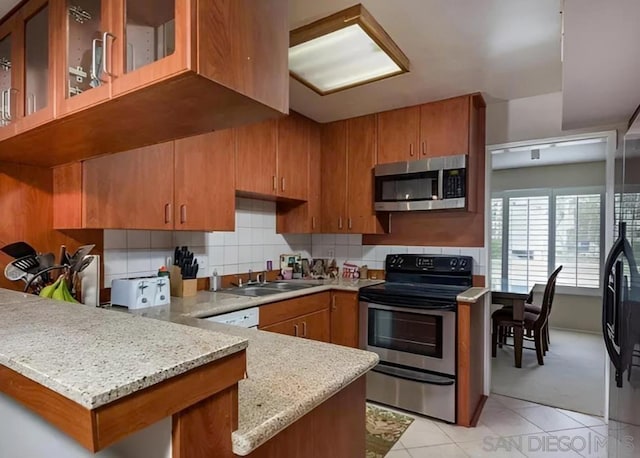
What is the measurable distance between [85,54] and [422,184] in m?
2.40

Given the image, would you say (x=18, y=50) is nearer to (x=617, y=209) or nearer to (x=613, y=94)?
(x=613, y=94)

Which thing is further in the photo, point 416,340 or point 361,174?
point 361,174

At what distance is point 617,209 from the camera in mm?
2043

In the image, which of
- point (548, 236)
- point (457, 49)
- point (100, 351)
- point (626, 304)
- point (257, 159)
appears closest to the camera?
point (100, 351)

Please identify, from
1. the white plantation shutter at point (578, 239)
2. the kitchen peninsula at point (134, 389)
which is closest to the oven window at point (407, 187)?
the kitchen peninsula at point (134, 389)

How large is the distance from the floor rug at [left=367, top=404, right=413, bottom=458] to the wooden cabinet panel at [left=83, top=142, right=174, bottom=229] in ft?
6.05

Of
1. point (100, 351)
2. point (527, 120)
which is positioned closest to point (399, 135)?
point (527, 120)

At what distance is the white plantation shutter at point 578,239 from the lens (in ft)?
16.0

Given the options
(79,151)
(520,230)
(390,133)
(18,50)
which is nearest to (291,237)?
(390,133)

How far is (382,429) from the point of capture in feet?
8.27

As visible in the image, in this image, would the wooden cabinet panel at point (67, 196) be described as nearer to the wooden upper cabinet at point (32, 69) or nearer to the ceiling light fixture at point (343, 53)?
the wooden upper cabinet at point (32, 69)

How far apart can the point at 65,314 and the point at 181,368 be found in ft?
1.93

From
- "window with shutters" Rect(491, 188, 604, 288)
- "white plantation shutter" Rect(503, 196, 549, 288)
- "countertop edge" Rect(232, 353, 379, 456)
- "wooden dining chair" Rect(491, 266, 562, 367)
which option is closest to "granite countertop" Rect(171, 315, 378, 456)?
"countertop edge" Rect(232, 353, 379, 456)

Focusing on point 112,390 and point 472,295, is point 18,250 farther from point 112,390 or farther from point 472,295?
point 472,295
